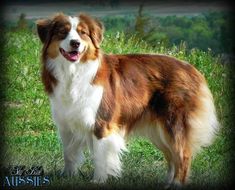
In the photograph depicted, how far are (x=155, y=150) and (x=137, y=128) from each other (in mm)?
629

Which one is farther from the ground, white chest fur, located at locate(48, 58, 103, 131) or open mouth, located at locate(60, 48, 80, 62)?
open mouth, located at locate(60, 48, 80, 62)

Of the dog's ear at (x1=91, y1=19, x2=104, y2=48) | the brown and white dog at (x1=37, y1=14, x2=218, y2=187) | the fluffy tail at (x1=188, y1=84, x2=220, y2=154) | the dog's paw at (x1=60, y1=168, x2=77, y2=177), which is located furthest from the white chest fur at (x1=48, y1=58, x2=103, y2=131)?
the fluffy tail at (x1=188, y1=84, x2=220, y2=154)

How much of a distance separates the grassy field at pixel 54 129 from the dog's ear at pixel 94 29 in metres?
0.77

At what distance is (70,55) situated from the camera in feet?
22.1

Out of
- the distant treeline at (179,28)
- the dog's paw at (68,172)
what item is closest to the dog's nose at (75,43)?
the distant treeline at (179,28)

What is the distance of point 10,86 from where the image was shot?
25.4ft

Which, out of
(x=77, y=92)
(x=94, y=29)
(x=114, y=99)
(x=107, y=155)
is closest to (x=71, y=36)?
(x=94, y=29)

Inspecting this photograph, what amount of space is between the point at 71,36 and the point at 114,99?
97cm

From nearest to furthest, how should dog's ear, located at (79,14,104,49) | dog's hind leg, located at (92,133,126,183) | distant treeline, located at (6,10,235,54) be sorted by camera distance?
1. dog's ear, located at (79,14,104,49)
2. dog's hind leg, located at (92,133,126,183)
3. distant treeline, located at (6,10,235,54)

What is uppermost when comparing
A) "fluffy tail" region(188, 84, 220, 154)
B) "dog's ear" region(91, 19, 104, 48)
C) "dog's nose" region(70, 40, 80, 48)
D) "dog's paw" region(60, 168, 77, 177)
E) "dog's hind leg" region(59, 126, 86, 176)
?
"dog's ear" region(91, 19, 104, 48)

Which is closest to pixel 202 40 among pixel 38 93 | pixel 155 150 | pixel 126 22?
pixel 126 22

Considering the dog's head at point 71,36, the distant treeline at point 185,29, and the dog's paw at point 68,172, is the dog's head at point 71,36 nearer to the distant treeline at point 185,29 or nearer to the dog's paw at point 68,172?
the distant treeline at point 185,29

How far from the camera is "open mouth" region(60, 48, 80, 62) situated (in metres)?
6.74

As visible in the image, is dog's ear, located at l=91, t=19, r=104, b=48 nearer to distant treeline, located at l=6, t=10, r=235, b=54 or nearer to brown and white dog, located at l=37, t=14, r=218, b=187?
brown and white dog, located at l=37, t=14, r=218, b=187
